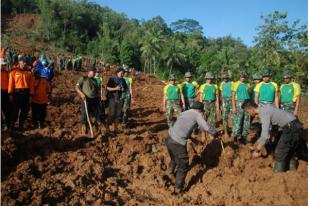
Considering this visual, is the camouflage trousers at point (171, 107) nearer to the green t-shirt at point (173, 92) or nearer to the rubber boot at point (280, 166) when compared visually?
the green t-shirt at point (173, 92)

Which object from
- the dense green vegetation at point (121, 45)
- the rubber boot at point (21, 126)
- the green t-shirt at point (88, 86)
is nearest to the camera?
the rubber boot at point (21, 126)

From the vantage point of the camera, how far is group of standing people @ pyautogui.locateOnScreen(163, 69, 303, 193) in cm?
642

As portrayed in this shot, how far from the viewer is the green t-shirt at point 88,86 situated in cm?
870

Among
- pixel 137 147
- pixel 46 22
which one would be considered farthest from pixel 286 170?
pixel 46 22

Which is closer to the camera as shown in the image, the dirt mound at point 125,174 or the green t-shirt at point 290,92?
the dirt mound at point 125,174

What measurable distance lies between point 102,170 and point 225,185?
221cm

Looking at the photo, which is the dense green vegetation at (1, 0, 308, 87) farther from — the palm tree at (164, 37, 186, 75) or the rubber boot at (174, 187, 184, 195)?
the rubber boot at (174, 187, 184, 195)

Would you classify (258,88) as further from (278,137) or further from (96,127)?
(96,127)

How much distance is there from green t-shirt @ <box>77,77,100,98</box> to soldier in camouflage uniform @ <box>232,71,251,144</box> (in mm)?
3232

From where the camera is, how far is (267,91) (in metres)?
8.23

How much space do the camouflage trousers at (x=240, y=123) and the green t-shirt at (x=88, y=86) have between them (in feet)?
10.7

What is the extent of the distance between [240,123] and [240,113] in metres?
0.24

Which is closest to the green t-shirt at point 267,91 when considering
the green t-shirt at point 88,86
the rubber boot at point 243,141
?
the rubber boot at point 243,141

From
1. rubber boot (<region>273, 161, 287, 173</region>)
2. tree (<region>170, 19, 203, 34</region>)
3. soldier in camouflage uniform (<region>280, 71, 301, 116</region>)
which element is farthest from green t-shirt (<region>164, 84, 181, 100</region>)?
tree (<region>170, 19, 203, 34</region>)
